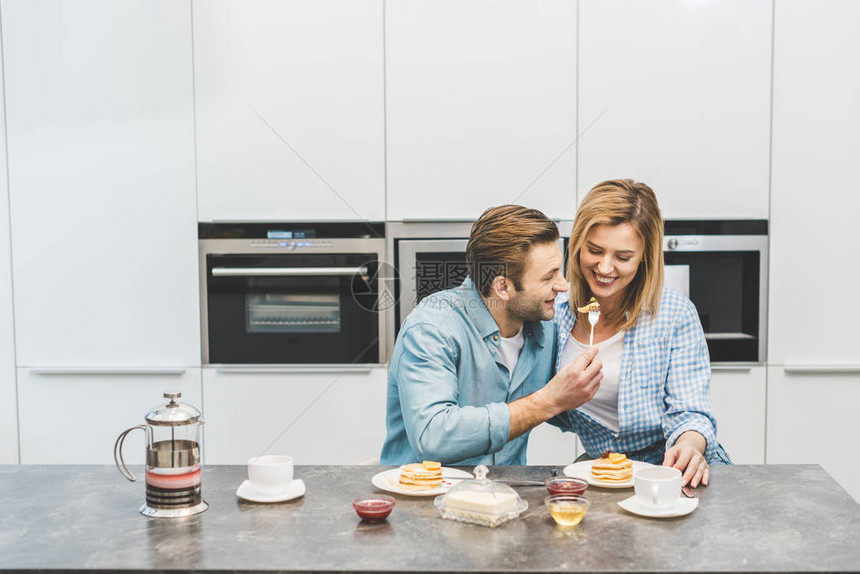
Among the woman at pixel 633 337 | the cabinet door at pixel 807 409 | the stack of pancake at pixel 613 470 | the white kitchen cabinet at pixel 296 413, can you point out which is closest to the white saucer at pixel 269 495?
the stack of pancake at pixel 613 470

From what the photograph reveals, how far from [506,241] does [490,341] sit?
0.27 meters

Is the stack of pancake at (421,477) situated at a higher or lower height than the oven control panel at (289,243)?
lower

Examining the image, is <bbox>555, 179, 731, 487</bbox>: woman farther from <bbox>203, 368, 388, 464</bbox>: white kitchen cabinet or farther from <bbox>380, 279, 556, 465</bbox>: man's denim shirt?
<bbox>203, 368, 388, 464</bbox>: white kitchen cabinet

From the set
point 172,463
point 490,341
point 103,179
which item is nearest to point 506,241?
point 490,341

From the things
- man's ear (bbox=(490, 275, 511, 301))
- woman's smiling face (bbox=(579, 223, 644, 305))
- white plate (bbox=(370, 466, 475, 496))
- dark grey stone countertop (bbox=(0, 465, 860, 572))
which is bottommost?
dark grey stone countertop (bbox=(0, 465, 860, 572))

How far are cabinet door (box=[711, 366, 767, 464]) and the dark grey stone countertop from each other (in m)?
1.49

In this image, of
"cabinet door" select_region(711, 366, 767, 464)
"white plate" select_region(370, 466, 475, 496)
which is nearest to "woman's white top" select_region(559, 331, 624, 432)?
"white plate" select_region(370, 466, 475, 496)

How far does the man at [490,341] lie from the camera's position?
1.86 m

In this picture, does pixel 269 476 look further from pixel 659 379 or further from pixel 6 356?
pixel 6 356

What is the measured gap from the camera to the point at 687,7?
3.07 metres

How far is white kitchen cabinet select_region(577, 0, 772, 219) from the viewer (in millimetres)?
3078

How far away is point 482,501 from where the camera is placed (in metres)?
1.38

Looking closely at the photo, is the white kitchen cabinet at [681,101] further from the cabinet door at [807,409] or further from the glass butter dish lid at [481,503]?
the glass butter dish lid at [481,503]

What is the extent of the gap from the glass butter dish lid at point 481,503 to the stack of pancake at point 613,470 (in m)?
0.25
